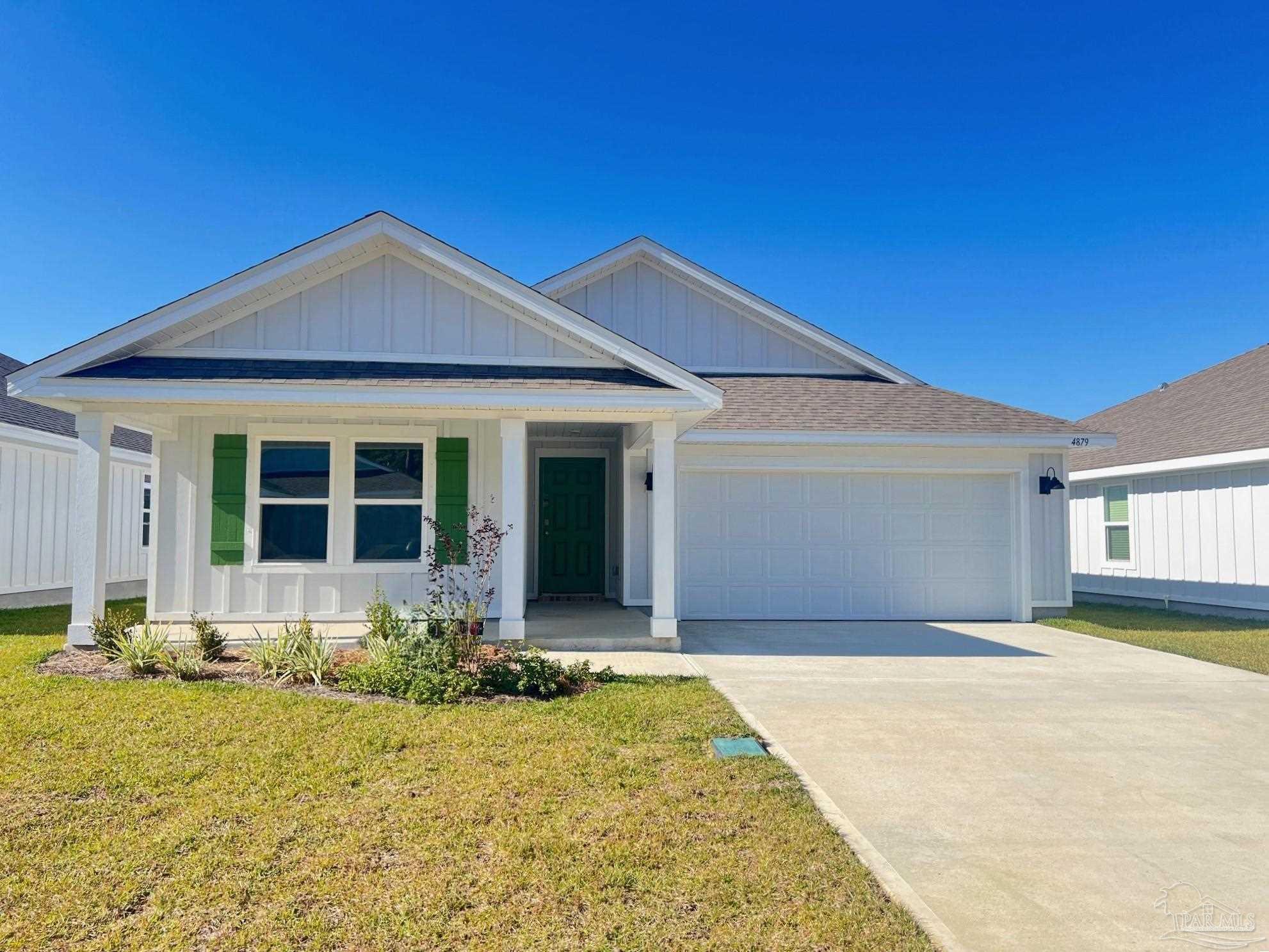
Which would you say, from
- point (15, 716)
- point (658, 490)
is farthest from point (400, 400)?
point (15, 716)

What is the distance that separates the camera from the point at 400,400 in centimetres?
767

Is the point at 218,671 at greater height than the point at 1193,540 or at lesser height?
lesser

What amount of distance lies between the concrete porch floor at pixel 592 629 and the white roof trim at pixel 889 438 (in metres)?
2.64

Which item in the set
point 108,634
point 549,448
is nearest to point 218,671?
point 108,634

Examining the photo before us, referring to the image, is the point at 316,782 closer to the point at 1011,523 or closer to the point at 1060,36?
the point at 1011,523

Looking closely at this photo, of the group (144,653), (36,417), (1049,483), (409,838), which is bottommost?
(409,838)

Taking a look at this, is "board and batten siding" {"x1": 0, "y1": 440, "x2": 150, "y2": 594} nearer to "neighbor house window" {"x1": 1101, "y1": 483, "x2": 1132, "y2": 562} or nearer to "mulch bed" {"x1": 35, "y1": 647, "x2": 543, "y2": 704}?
"mulch bed" {"x1": 35, "y1": 647, "x2": 543, "y2": 704}

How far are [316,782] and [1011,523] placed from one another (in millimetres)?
10247

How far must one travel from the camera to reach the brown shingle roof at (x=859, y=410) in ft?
34.9

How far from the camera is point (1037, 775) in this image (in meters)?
4.42

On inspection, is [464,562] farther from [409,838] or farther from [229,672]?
[409,838]

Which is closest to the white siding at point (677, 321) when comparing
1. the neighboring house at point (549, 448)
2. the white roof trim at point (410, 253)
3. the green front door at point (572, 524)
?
Answer: the neighboring house at point (549, 448)

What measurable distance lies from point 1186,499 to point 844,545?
714 centimetres

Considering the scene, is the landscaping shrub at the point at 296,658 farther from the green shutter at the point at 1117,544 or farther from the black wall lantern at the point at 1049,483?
the green shutter at the point at 1117,544
